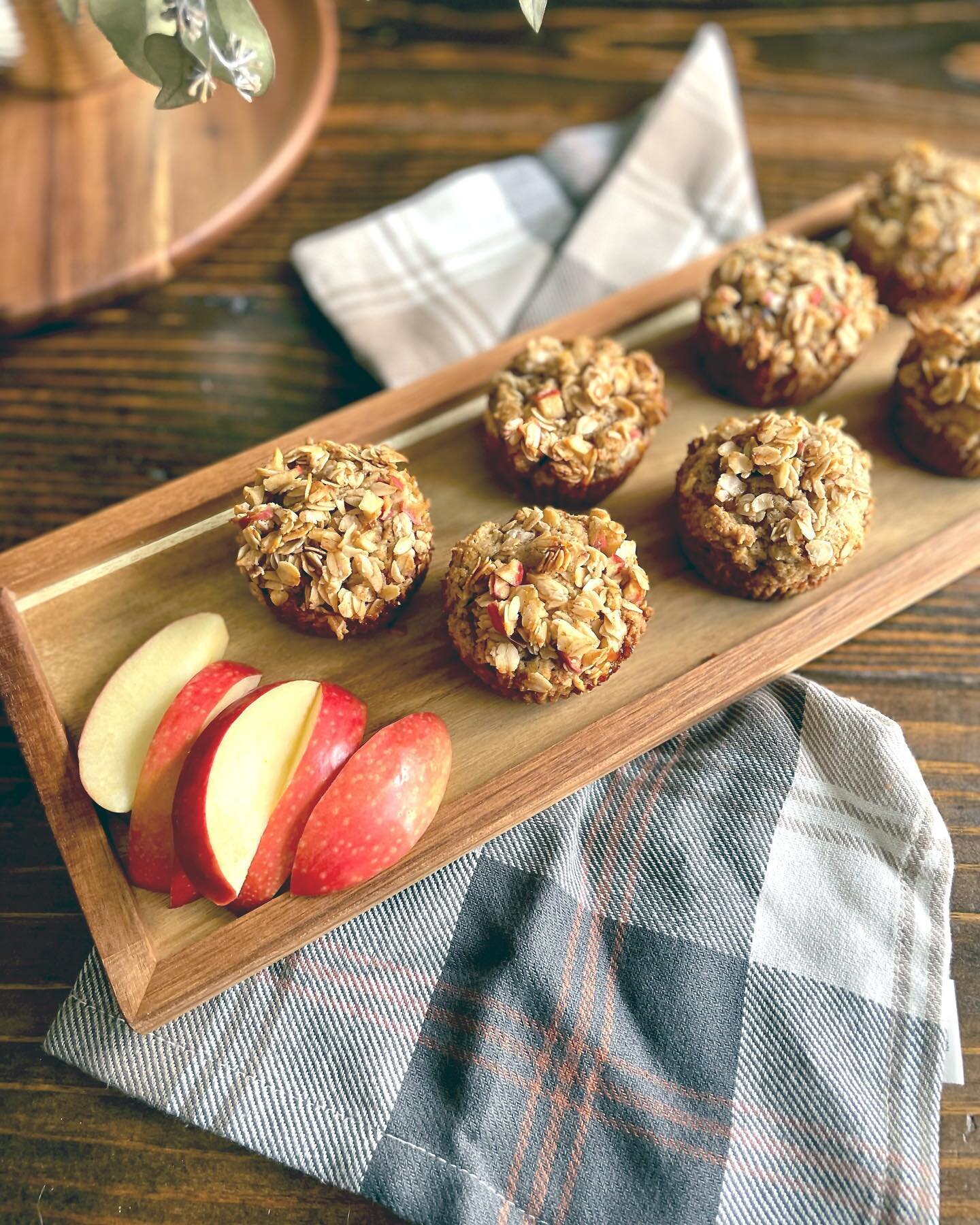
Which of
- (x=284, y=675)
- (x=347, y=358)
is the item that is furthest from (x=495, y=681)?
(x=347, y=358)

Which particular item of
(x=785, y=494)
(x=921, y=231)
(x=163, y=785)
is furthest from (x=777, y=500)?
(x=163, y=785)

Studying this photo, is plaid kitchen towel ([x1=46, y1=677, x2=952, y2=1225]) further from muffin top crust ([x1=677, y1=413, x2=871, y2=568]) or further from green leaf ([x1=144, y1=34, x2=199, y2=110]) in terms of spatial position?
green leaf ([x1=144, y1=34, x2=199, y2=110])

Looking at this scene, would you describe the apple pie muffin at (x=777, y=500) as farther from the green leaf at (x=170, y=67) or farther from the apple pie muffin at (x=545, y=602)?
the green leaf at (x=170, y=67)

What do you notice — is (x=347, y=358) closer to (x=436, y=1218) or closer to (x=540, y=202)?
(x=540, y=202)

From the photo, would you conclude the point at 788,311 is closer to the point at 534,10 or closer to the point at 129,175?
the point at 534,10

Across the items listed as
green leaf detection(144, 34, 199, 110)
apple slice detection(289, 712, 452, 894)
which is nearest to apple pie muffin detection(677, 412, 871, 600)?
apple slice detection(289, 712, 452, 894)

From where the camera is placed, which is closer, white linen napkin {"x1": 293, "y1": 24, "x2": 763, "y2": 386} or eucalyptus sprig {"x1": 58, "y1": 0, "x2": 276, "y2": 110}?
eucalyptus sprig {"x1": 58, "y1": 0, "x2": 276, "y2": 110}

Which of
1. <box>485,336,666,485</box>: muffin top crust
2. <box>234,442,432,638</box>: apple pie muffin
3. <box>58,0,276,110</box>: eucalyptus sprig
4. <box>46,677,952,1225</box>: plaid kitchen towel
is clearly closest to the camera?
<box>58,0,276,110</box>: eucalyptus sprig
